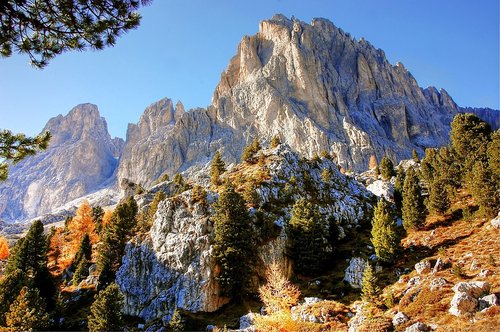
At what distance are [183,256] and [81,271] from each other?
72.5 ft

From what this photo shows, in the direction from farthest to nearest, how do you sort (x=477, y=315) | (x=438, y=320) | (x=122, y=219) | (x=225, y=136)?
(x=225, y=136), (x=122, y=219), (x=438, y=320), (x=477, y=315)

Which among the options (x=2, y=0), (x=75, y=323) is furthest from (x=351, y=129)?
(x=2, y=0)

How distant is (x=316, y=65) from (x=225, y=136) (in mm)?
69519

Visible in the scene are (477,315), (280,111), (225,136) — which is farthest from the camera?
(225,136)

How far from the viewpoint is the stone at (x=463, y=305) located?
24.5m

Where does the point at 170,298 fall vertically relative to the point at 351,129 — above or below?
below

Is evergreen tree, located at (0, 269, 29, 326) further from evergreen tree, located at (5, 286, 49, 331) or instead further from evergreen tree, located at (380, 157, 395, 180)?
evergreen tree, located at (380, 157, 395, 180)

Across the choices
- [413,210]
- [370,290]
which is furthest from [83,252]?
[413,210]

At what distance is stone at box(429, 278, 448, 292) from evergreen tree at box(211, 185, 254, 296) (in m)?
22.4

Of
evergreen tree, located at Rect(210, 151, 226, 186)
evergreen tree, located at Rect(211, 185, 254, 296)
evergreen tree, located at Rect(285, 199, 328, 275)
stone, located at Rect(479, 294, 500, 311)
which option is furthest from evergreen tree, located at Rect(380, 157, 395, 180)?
stone, located at Rect(479, 294, 500, 311)

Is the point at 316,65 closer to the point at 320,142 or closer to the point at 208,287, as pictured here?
the point at 320,142

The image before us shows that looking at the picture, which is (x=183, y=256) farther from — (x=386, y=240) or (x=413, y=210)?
(x=413, y=210)

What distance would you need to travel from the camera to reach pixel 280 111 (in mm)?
185375

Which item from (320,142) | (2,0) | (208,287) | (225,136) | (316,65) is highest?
(316,65)
